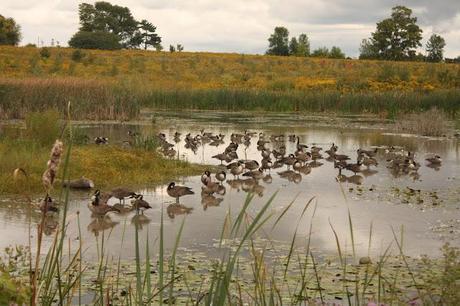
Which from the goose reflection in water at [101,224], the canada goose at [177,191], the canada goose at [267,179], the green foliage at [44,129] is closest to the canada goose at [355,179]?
the canada goose at [267,179]

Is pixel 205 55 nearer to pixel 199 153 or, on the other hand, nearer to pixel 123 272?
pixel 199 153

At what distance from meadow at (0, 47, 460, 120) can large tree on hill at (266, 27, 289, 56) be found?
1892 centimetres

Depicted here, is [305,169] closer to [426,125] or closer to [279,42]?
[426,125]

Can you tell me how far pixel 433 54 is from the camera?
8769 centimetres

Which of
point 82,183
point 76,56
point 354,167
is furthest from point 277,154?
point 76,56

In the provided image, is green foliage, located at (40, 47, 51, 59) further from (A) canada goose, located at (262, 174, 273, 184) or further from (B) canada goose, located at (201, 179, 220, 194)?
(B) canada goose, located at (201, 179, 220, 194)

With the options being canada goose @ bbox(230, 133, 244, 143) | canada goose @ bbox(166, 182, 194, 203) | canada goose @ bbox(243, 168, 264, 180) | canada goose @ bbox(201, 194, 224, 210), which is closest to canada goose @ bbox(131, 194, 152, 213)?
canada goose @ bbox(166, 182, 194, 203)

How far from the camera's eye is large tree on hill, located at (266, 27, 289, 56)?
294ft

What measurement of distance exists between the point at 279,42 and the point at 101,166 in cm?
7646

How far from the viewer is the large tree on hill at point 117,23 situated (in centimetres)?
8738

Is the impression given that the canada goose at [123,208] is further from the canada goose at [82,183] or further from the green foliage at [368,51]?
the green foliage at [368,51]

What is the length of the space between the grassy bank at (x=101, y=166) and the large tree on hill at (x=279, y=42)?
242 ft

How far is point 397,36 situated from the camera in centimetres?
8188

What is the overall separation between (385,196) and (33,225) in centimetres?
704
